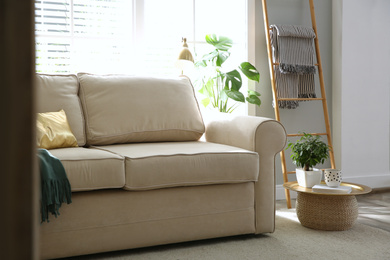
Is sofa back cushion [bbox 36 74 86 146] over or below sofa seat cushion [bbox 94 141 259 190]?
over

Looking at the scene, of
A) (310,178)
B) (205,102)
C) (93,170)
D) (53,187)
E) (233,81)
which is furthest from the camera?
(205,102)

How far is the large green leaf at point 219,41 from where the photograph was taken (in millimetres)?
3670

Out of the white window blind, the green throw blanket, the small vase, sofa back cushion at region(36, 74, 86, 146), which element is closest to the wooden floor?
the small vase

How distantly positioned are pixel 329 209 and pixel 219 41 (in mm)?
1555

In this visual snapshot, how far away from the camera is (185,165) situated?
2.40 m

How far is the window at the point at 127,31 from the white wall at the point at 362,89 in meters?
0.89

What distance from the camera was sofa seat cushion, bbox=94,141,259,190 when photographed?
2.31 m

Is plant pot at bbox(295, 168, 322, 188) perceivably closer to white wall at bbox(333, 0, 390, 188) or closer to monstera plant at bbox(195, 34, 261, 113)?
monstera plant at bbox(195, 34, 261, 113)

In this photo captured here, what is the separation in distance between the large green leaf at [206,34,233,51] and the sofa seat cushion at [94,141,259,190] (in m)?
1.23

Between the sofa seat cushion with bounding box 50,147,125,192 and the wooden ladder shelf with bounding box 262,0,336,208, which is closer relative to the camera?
the sofa seat cushion with bounding box 50,147,125,192

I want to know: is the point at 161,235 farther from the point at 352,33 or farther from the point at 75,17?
the point at 352,33

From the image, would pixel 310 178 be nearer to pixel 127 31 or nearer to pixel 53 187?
pixel 53 187

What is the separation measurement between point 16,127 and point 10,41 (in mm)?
39

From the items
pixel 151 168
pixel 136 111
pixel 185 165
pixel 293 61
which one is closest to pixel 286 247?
pixel 185 165
